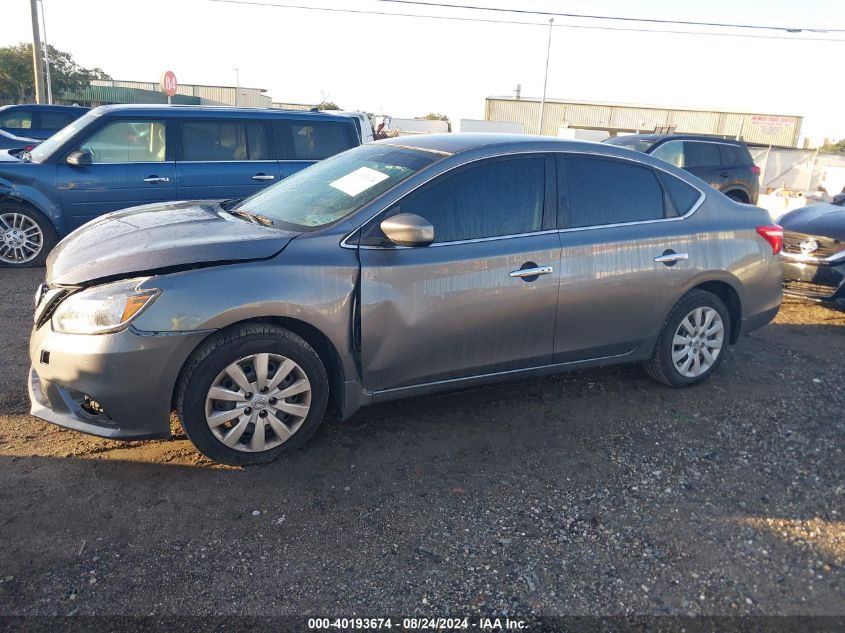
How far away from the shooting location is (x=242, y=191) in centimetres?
786

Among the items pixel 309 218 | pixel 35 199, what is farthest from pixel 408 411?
pixel 35 199

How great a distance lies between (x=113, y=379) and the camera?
120 inches

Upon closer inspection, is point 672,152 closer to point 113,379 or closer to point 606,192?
point 606,192

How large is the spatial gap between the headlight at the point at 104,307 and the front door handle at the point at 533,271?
1.96 metres

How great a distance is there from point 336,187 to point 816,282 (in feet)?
16.9

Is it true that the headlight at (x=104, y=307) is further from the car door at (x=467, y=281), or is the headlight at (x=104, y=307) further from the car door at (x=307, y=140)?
the car door at (x=307, y=140)

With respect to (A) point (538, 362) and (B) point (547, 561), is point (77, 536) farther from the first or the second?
(A) point (538, 362)

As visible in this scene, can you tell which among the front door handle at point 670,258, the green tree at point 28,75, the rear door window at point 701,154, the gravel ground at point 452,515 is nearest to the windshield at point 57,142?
the gravel ground at point 452,515

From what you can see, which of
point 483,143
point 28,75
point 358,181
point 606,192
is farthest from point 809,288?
point 28,75

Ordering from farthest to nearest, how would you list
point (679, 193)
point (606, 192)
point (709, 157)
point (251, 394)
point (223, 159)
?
point (709, 157)
point (223, 159)
point (679, 193)
point (606, 192)
point (251, 394)

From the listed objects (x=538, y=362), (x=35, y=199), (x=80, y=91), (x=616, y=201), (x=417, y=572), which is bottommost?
(x=417, y=572)

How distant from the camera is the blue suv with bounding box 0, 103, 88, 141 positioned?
13.2 meters

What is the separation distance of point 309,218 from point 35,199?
5.05 meters

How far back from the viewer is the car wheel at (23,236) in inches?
283
